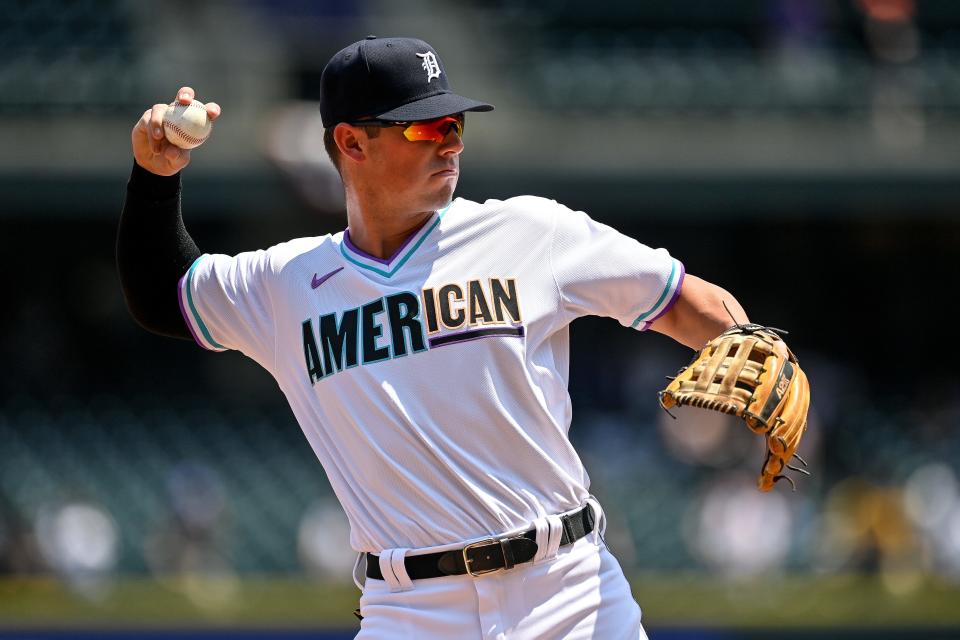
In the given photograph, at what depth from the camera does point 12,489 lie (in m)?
9.55

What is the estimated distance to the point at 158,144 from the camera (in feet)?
9.00

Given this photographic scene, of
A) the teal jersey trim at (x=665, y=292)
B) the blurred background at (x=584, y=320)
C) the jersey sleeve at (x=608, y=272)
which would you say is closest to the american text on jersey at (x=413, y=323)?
the jersey sleeve at (x=608, y=272)

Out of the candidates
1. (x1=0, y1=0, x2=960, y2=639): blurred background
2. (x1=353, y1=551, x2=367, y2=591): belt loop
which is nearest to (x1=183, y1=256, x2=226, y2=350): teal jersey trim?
(x1=353, y1=551, x2=367, y2=591): belt loop

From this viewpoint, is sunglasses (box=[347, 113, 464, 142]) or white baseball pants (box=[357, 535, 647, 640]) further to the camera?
sunglasses (box=[347, 113, 464, 142])

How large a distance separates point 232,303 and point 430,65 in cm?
59

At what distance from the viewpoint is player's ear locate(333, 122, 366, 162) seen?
2697 mm

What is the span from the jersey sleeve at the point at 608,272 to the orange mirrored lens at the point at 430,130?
0.27 meters

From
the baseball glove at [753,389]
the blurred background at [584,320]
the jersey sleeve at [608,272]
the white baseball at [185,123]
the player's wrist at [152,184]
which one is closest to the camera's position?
the baseball glove at [753,389]

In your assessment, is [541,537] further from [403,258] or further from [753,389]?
[403,258]

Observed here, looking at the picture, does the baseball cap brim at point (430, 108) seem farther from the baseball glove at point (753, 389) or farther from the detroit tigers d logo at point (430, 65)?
the baseball glove at point (753, 389)

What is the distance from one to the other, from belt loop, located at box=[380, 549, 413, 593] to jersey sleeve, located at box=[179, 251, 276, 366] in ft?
1.56

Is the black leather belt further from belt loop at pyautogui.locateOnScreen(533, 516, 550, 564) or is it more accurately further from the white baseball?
the white baseball

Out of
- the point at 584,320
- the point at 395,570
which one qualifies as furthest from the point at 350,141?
the point at 584,320

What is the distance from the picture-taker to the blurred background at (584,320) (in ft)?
28.9
